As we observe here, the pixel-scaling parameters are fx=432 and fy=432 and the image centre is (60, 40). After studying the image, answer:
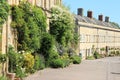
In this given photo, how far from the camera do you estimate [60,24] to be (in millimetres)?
37938

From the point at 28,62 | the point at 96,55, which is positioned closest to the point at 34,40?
the point at 28,62

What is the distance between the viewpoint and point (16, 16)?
2542 cm

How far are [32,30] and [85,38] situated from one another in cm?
3547

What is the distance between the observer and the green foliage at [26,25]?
25578 millimetres

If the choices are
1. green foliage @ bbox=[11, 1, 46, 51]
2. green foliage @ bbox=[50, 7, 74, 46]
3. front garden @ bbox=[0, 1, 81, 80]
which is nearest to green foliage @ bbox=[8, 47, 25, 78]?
front garden @ bbox=[0, 1, 81, 80]

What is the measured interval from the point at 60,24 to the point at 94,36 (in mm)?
32611

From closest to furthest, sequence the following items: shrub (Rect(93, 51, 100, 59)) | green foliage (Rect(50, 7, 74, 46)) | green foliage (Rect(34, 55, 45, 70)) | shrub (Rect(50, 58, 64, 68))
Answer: green foliage (Rect(34, 55, 45, 70))
shrub (Rect(50, 58, 64, 68))
green foliage (Rect(50, 7, 74, 46))
shrub (Rect(93, 51, 100, 59))

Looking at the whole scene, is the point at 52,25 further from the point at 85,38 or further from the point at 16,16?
the point at 85,38

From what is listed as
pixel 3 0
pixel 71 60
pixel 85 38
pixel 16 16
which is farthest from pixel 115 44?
pixel 3 0

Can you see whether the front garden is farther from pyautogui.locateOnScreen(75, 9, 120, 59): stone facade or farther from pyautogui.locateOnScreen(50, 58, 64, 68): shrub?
pyautogui.locateOnScreen(75, 9, 120, 59): stone facade

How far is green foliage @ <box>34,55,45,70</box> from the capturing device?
92.4 ft

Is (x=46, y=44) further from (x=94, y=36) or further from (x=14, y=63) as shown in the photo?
(x=94, y=36)

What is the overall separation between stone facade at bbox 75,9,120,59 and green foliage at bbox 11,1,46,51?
96.0 ft

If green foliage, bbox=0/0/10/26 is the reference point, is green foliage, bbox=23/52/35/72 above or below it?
below
